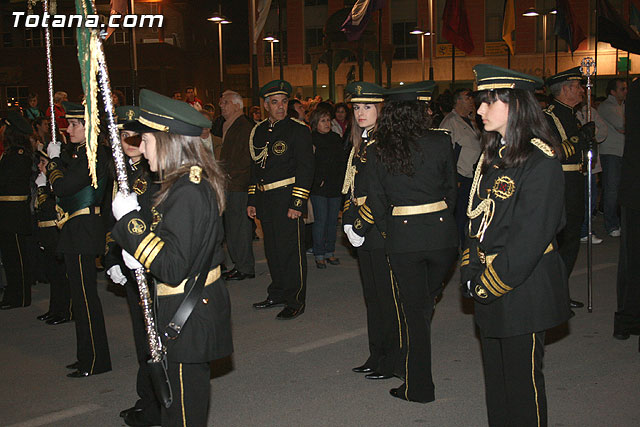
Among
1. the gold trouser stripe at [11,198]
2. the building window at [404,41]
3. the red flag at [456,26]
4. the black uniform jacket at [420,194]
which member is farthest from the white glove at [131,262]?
the building window at [404,41]

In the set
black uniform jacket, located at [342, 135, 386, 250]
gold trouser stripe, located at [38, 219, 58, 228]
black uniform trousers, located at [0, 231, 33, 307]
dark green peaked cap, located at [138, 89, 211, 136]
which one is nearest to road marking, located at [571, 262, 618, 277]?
black uniform jacket, located at [342, 135, 386, 250]

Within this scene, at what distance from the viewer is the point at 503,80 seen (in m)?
3.76

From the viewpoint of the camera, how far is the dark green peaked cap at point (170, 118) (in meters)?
3.54

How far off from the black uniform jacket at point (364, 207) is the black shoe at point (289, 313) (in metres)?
2.18

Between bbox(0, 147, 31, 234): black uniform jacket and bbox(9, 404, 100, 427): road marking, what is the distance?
12.5 ft

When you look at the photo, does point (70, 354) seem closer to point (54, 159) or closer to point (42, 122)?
point (54, 159)

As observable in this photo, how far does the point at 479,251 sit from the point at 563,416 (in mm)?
1821

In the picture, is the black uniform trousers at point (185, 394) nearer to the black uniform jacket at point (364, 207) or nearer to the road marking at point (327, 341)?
the black uniform jacket at point (364, 207)

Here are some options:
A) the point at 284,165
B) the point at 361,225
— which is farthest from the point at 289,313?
the point at 361,225

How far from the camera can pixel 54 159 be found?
6.37m

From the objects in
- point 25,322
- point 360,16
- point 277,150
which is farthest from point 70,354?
point 360,16

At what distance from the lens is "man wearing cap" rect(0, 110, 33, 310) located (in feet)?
27.6

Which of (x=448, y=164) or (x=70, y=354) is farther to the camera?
(x=70, y=354)

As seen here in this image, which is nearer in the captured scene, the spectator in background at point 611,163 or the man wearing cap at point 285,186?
the man wearing cap at point 285,186
